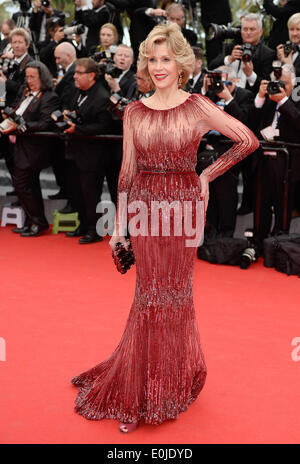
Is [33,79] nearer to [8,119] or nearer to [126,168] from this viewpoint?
[8,119]

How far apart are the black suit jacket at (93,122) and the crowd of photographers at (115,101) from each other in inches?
Result: 0.4

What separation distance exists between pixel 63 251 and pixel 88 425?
339cm

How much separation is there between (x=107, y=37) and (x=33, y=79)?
1148 millimetres

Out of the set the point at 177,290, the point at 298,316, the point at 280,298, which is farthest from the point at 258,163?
the point at 177,290

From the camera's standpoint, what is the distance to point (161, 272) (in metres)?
2.70

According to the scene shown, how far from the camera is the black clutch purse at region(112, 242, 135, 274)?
9.19 ft

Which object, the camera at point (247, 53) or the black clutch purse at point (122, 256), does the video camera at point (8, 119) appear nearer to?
the camera at point (247, 53)

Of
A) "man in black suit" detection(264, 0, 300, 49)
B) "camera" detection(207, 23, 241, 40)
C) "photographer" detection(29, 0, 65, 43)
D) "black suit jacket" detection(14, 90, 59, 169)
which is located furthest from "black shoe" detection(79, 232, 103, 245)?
"photographer" detection(29, 0, 65, 43)

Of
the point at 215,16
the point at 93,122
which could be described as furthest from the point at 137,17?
the point at 93,122

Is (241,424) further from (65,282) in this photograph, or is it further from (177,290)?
(65,282)

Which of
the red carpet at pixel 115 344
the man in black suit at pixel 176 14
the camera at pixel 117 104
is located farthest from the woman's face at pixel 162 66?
the man in black suit at pixel 176 14

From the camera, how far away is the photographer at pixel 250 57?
599 cm

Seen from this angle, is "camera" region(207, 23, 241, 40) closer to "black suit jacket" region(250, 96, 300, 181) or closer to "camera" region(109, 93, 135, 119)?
"black suit jacket" region(250, 96, 300, 181)

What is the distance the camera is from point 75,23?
7.96 meters
